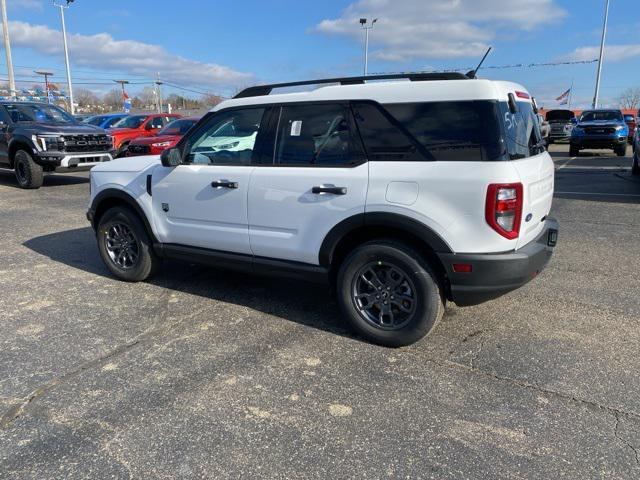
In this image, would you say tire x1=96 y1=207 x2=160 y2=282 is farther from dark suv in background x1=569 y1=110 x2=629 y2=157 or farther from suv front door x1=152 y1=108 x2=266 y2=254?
dark suv in background x1=569 y1=110 x2=629 y2=157

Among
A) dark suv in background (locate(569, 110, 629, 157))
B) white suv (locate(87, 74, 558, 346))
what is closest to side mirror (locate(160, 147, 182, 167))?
white suv (locate(87, 74, 558, 346))

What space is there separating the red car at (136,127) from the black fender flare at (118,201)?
10.5m

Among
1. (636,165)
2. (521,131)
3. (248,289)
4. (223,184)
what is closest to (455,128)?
(521,131)

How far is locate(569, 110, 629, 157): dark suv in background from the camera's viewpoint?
59.0ft

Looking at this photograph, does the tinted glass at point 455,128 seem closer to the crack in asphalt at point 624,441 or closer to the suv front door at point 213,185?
the suv front door at point 213,185

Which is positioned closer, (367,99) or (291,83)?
(367,99)

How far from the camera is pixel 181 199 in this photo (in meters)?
4.50

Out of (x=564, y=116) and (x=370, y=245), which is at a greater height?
(x=564, y=116)

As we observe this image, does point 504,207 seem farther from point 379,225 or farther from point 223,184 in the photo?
point 223,184

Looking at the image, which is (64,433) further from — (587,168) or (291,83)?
(587,168)

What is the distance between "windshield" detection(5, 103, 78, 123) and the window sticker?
34.5 feet

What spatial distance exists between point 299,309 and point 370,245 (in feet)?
3.77

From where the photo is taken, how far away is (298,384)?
3.17m

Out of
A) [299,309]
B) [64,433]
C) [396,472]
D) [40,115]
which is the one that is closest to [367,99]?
[299,309]
